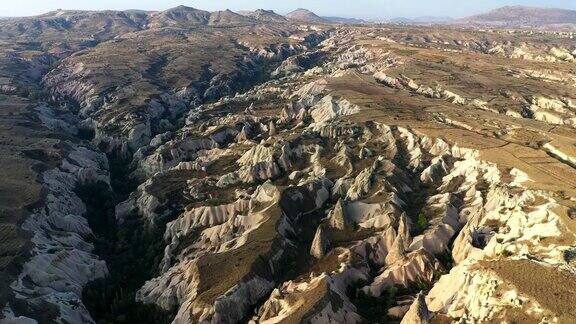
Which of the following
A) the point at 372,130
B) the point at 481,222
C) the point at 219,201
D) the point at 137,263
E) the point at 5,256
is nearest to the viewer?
the point at 5,256

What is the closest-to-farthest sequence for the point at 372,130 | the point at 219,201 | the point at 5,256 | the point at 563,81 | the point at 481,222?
the point at 5,256 → the point at 481,222 → the point at 219,201 → the point at 372,130 → the point at 563,81

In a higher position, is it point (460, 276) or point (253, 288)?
point (460, 276)

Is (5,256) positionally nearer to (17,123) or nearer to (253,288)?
(253,288)

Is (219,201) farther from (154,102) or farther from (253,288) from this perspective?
(154,102)

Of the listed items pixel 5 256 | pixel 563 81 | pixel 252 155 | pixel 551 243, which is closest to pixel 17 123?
pixel 252 155

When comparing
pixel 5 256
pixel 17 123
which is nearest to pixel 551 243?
pixel 5 256

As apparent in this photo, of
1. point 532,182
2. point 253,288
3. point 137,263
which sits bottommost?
point 137,263

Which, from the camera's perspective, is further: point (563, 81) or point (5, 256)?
point (563, 81)
